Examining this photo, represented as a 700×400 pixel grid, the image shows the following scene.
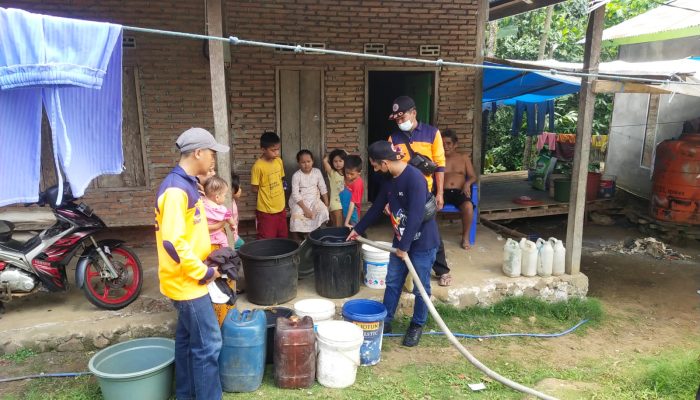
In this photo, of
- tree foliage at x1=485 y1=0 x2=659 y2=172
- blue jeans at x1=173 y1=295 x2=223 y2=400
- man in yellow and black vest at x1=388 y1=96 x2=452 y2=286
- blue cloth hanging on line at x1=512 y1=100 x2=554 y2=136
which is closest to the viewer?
blue jeans at x1=173 y1=295 x2=223 y2=400

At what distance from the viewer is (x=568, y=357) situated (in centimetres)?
446

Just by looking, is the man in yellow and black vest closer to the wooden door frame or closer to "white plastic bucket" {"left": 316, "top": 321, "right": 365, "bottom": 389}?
"white plastic bucket" {"left": 316, "top": 321, "right": 365, "bottom": 389}

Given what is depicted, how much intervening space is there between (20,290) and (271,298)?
88.6 inches

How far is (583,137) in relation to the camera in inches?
205

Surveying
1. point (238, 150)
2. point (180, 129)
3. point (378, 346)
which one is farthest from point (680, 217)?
point (180, 129)

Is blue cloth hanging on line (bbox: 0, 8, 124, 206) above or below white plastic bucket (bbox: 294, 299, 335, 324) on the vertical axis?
above

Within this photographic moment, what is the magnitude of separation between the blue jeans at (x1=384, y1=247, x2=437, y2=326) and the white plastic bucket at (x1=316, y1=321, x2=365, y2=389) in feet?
2.11

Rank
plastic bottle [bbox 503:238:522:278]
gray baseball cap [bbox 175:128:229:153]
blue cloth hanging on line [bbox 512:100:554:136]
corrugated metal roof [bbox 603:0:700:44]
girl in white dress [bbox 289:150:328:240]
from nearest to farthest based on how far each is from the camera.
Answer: gray baseball cap [bbox 175:128:229:153] → plastic bottle [bbox 503:238:522:278] → girl in white dress [bbox 289:150:328:240] → corrugated metal roof [bbox 603:0:700:44] → blue cloth hanging on line [bbox 512:100:554:136]

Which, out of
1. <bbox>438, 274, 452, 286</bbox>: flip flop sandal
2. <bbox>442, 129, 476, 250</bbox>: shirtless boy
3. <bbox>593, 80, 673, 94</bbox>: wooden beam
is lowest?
<bbox>438, 274, 452, 286</bbox>: flip flop sandal

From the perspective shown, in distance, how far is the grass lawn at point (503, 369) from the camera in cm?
375

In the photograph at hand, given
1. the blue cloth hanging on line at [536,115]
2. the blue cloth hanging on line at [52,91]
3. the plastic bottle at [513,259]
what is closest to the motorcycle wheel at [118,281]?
the blue cloth hanging on line at [52,91]

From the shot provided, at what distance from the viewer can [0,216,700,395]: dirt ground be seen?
419cm

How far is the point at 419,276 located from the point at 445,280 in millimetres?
943

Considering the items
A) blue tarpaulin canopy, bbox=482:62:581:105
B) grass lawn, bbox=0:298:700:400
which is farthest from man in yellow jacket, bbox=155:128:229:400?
blue tarpaulin canopy, bbox=482:62:581:105
